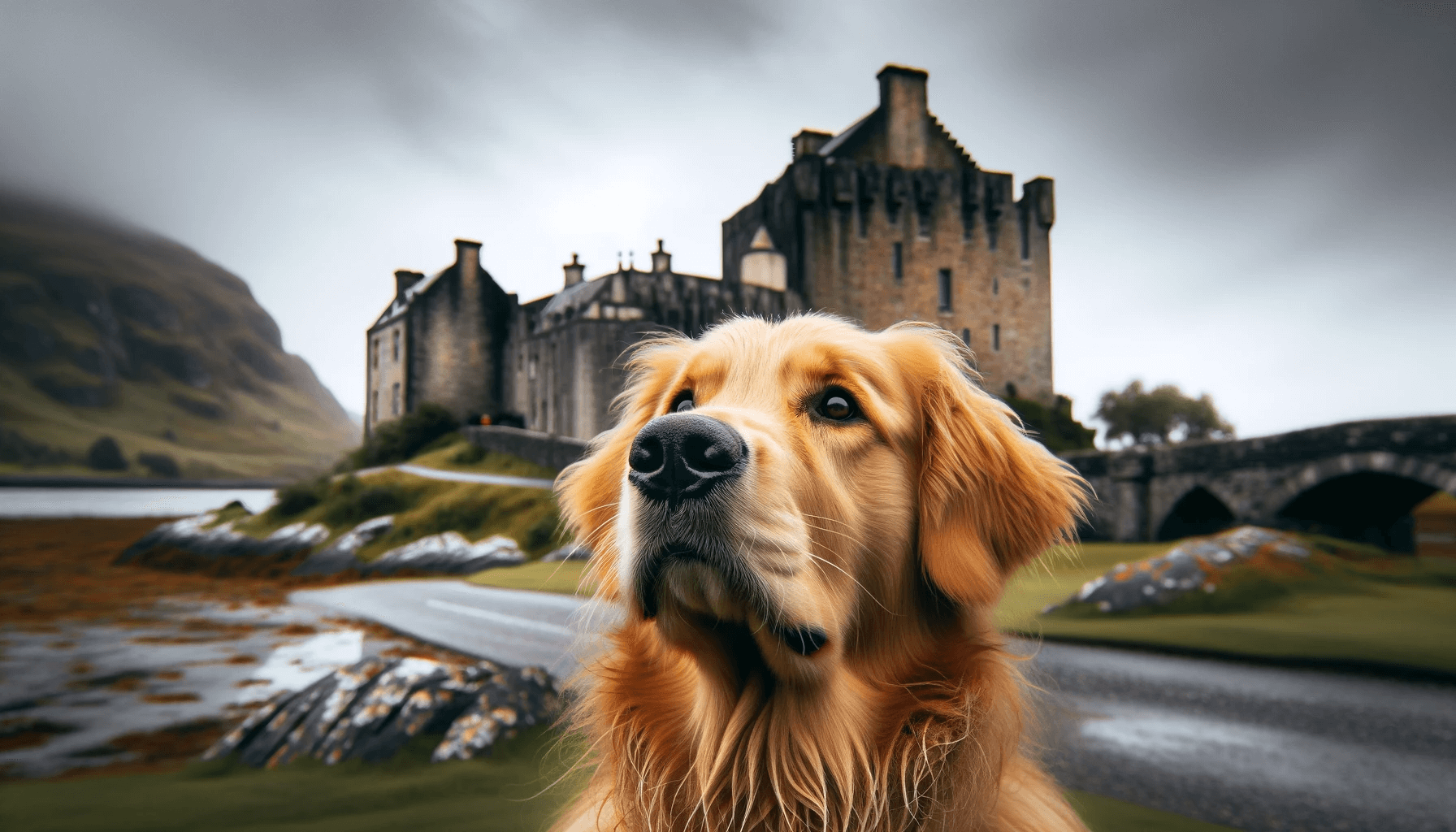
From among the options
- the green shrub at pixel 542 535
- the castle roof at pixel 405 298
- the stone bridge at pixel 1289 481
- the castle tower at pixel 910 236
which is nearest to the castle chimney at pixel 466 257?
the castle roof at pixel 405 298

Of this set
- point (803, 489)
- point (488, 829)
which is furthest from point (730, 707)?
point (488, 829)

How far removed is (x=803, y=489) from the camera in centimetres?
200

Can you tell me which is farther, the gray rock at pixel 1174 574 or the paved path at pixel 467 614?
the gray rock at pixel 1174 574

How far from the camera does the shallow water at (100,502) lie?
7.95m

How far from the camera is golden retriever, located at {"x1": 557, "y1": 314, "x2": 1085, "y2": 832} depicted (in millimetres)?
1934

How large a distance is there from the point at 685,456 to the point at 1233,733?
6782 millimetres

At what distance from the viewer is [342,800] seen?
398 cm

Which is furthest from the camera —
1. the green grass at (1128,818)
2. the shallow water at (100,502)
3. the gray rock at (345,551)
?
the gray rock at (345,551)

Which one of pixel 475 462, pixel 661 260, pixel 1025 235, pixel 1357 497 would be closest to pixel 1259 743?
pixel 1357 497

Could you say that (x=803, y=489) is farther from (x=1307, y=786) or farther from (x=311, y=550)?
(x=311, y=550)

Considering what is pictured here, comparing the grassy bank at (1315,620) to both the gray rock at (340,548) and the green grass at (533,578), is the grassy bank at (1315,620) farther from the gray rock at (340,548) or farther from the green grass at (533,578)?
the gray rock at (340,548)

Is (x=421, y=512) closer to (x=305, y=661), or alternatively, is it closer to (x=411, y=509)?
(x=411, y=509)

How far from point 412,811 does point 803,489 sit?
10.6 feet

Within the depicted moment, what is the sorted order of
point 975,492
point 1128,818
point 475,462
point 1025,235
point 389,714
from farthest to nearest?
point 1025,235, point 475,462, point 389,714, point 1128,818, point 975,492
